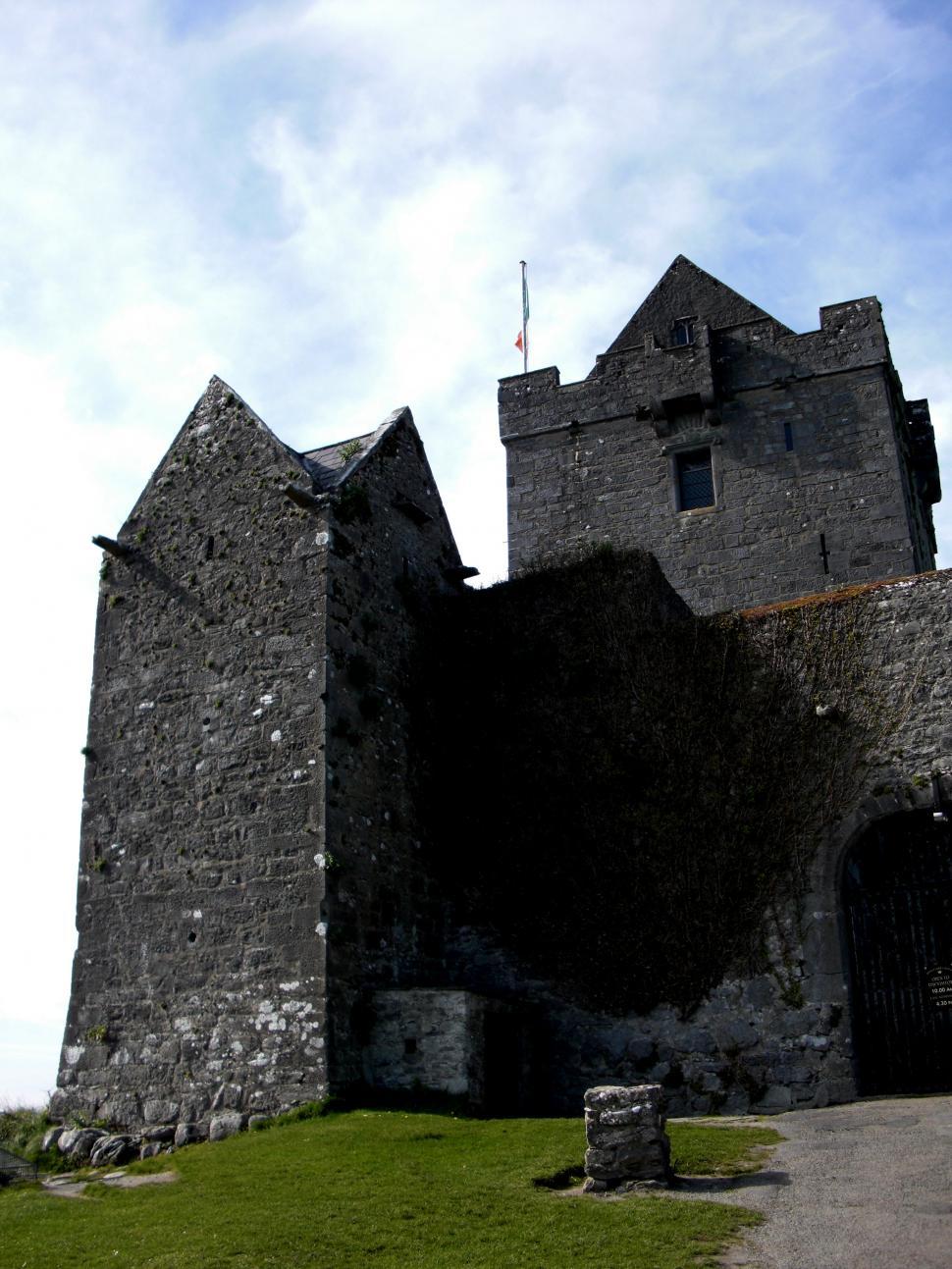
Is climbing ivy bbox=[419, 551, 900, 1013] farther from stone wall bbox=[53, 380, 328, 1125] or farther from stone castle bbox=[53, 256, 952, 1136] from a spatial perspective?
stone wall bbox=[53, 380, 328, 1125]

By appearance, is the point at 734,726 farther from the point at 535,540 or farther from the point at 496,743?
the point at 535,540

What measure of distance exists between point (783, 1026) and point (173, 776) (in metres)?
7.80

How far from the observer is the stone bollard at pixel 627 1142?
9.33 metres

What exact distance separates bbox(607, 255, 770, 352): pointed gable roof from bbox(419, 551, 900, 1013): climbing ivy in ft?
33.2

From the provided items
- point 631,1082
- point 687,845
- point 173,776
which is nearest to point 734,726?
point 687,845

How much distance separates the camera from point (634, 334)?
25.8 m

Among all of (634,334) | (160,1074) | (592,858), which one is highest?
(634,334)

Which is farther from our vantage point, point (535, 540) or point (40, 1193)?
point (535, 540)

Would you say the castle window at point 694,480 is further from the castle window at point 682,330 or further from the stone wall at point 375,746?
the stone wall at point 375,746

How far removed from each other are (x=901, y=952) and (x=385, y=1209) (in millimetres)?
7269

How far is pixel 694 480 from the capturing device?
79.0 feet

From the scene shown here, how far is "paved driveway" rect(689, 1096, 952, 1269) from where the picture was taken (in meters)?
7.38

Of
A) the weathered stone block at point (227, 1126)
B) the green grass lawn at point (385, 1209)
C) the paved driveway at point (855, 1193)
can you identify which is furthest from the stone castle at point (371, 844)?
the paved driveway at point (855, 1193)

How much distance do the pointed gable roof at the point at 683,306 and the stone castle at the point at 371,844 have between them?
8999 mm
